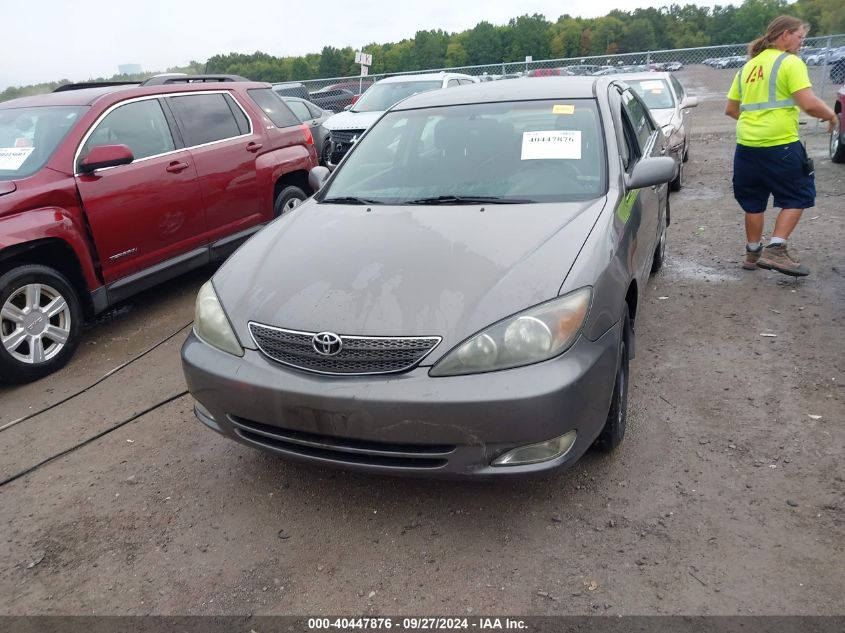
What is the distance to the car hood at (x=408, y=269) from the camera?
2455 mm

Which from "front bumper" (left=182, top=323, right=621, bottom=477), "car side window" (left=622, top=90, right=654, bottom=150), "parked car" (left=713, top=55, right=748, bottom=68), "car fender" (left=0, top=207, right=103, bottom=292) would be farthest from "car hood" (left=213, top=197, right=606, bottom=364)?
"parked car" (left=713, top=55, right=748, bottom=68)

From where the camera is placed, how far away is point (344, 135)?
10734 mm

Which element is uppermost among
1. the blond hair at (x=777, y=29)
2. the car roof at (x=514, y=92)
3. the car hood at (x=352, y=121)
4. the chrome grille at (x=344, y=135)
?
the blond hair at (x=777, y=29)

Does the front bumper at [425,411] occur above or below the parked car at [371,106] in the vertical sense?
below

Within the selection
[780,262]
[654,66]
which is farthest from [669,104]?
[654,66]

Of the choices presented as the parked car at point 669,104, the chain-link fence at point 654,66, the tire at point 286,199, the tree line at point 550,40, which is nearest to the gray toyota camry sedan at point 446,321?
the tire at point 286,199

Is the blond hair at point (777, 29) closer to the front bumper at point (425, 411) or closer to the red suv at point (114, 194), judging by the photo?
the front bumper at point (425, 411)

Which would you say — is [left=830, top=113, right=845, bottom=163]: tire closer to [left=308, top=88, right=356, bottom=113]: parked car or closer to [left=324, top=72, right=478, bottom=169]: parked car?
[left=324, top=72, right=478, bottom=169]: parked car

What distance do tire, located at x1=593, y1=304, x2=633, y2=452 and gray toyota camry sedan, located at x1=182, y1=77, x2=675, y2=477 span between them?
1cm

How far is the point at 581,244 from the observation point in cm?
273

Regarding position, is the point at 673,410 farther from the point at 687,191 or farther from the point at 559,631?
the point at 687,191

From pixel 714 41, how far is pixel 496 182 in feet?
230

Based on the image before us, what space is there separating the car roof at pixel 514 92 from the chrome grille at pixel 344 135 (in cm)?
647

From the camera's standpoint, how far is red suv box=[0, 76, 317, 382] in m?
4.22
